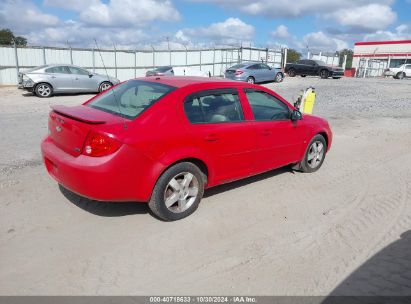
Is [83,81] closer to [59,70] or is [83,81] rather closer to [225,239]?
[59,70]

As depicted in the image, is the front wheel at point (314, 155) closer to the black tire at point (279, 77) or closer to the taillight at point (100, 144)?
the taillight at point (100, 144)

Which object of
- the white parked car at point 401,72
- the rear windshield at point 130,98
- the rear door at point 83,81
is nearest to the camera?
the rear windshield at point 130,98

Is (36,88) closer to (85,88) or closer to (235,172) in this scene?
(85,88)

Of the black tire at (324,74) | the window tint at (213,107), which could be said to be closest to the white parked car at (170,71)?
the black tire at (324,74)

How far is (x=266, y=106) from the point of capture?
5031mm

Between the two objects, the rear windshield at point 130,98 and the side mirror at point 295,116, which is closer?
the rear windshield at point 130,98

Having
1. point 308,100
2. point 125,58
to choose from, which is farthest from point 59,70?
point 308,100

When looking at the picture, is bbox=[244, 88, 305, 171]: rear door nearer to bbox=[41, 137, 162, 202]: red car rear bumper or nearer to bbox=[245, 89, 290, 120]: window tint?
bbox=[245, 89, 290, 120]: window tint

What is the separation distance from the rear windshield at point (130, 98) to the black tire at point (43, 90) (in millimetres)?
12278

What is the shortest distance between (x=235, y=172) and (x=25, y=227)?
2.52m

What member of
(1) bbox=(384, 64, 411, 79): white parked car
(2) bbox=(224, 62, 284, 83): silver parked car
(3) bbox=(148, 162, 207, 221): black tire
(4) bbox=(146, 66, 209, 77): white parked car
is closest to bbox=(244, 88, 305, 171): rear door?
(3) bbox=(148, 162, 207, 221): black tire

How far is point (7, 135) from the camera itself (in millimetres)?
7789

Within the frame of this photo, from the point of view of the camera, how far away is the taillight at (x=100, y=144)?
135 inches

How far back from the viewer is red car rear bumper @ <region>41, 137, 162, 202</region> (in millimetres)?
3441
